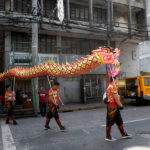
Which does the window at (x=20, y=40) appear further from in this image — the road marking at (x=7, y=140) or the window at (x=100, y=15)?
the road marking at (x=7, y=140)

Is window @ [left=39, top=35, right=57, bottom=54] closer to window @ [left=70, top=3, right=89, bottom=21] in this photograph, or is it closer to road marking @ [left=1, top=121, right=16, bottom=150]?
window @ [left=70, top=3, right=89, bottom=21]

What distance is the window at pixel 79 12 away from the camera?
14.9 metres

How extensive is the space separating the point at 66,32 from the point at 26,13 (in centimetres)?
350

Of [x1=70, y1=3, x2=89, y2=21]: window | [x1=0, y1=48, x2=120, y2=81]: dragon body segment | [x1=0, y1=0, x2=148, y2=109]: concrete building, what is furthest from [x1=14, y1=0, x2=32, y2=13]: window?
[x1=0, y1=48, x2=120, y2=81]: dragon body segment

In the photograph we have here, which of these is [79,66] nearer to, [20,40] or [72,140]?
[72,140]

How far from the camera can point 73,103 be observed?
46.4 feet

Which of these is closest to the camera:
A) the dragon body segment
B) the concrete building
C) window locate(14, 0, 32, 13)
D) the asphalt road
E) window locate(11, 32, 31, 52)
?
the asphalt road

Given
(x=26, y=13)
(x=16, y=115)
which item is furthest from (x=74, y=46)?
(x=16, y=115)

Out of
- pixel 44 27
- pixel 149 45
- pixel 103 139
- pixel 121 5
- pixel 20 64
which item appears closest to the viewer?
pixel 103 139

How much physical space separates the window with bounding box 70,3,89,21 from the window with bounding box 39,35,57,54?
2.95 meters

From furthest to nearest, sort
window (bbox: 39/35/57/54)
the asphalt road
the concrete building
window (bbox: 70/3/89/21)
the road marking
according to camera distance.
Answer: window (bbox: 70/3/89/21)
window (bbox: 39/35/57/54)
the concrete building
the road marking
the asphalt road

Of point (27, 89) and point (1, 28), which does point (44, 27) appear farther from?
point (27, 89)

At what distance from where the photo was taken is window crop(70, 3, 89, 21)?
48.8 feet

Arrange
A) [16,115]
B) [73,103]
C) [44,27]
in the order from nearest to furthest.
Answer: [16,115]
[44,27]
[73,103]
